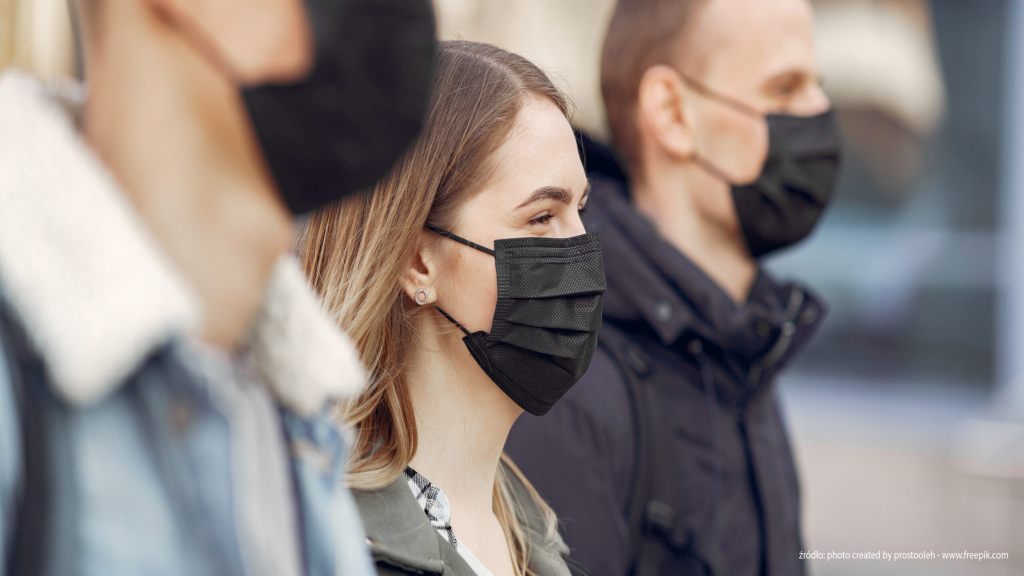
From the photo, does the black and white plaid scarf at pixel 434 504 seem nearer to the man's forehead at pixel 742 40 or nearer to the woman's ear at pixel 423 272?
the woman's ear at pixel 423 272

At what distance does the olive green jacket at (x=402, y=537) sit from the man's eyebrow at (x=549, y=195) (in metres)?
0.56

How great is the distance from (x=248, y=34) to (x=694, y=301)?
202 cm

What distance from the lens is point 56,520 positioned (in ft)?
3.25

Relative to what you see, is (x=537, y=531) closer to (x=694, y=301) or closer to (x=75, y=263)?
(x=694, y=301)

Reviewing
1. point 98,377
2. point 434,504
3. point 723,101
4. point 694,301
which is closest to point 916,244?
point 723,101

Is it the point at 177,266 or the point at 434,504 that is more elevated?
the point at 177,266

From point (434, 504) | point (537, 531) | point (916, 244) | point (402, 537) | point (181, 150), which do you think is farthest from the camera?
point (916, 244)

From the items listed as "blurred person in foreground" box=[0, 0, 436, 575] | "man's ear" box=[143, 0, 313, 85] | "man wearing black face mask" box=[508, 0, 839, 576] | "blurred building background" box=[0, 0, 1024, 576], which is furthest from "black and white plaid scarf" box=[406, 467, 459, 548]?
"blurred building background" box=[0, 0, 1024, 576]

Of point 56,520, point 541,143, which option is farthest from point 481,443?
point 56,520

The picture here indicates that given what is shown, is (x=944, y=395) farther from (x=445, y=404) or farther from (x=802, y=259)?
(x=445, y=404)

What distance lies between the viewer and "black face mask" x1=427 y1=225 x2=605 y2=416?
2055mm

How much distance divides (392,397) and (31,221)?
1.00 meters

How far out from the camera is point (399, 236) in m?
2.01

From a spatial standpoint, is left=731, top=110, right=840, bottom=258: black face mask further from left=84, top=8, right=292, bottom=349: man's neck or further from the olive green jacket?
left=84, top=8, right=292, bottom=349: man's neck
